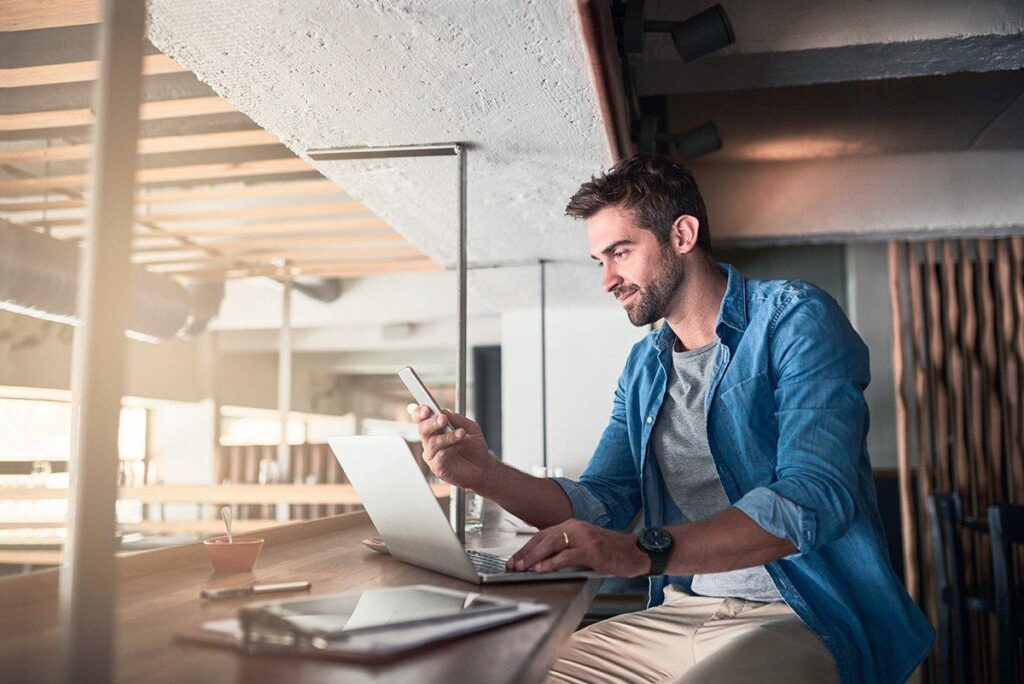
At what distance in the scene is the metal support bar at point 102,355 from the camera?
583 millimetres

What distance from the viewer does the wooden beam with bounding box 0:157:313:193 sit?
3.88m

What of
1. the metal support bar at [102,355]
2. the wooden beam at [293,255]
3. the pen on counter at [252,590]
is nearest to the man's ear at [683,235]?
the pen on counter at [252,590]

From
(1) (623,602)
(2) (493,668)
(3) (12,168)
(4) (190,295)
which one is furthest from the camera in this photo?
(4) (190,295)

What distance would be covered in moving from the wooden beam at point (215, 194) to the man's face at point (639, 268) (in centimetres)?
237

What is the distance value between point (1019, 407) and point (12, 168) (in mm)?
5313

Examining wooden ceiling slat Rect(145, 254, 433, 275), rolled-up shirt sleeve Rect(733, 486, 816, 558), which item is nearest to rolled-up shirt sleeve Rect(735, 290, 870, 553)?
rolled-up shirt sleeve Rect(733, 486, 816, 558)

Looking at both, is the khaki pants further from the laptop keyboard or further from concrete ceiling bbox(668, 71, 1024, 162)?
concrete ceiling bbox(668, 71, 1024, 162)

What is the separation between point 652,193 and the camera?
73.9 inches

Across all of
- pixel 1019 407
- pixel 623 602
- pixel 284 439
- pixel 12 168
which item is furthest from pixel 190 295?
pixel 1019 407

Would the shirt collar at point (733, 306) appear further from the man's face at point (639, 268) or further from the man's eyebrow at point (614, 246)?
the man's eyebrow at point (614, 246)

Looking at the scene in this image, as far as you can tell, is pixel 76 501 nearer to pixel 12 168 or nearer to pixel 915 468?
pixel 12 168

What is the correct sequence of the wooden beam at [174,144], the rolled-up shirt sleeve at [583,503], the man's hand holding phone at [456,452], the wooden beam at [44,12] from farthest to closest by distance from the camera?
the wooden beam at [174,144], the wooden beam at [44,12], the rolled-up shirt sleeve at [583,503], the man's hand holding phone at [456,452]

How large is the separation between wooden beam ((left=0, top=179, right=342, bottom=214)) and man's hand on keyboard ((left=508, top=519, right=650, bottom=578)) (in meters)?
2.96

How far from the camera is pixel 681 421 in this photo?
1.85 metres
